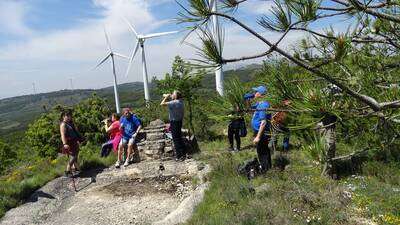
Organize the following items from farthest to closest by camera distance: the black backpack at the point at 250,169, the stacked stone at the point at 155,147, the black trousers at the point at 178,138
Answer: the stacked stone at the point at 155,147 < the black trousers at the point at 178,138 < the black backpack at the point at 250,169

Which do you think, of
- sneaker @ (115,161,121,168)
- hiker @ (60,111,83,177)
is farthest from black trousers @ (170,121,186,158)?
hiker @ (60,111,83,177)

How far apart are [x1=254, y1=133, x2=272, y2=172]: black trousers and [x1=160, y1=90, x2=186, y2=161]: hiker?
122 inches

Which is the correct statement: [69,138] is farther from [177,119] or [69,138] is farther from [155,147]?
[177,119]

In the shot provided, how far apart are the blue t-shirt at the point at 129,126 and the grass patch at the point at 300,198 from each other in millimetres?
3652

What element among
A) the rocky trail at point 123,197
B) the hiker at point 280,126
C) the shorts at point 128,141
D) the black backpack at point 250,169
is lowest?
the rocky trail at point 123,197

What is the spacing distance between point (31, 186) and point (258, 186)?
5.56 m

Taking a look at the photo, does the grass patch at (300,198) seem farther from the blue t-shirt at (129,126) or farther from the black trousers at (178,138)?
the blue t-shirt at (129,126)

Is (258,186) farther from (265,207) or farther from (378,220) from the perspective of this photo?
(378,220)

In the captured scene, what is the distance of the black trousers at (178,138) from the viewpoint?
10689 millimetres

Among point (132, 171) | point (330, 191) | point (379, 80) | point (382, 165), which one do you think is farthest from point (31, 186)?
point (379, 80)

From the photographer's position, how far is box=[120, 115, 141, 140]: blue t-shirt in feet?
37.7

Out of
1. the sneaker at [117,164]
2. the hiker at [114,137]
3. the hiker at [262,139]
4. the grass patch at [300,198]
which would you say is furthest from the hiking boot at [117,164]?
the hiker at [262,139]

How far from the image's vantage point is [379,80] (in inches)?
135

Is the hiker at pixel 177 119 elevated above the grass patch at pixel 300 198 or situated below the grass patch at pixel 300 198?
above
